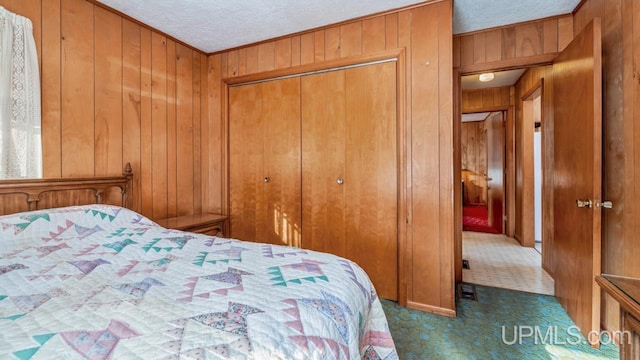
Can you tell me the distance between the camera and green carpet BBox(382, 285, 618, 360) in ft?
5.64

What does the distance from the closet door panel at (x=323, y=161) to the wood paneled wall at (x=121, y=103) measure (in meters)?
1.23

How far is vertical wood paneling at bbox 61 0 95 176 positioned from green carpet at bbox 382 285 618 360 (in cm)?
254

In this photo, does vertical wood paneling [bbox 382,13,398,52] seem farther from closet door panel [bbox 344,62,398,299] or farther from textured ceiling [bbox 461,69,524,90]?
textured ceiling [bbox 461,69,524,90]

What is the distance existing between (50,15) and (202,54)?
4.33ft

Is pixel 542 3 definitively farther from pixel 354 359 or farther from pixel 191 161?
pixel 191 161

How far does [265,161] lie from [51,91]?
Answer: 1.65 m

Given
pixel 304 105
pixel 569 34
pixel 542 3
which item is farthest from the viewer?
pixel 304 105

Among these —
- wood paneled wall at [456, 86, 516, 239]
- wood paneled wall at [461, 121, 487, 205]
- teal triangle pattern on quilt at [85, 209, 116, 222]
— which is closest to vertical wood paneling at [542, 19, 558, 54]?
wood paneled wall at [456, 86, 516, 239]

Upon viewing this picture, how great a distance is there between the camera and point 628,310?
0.77 metres

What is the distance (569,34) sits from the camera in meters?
2.41

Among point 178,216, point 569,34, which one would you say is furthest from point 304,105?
point 569,34

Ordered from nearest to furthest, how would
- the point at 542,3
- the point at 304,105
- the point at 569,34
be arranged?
the point at 542,3, the point at 569,34, the point at 304,105

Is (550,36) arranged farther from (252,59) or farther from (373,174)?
(252,59)

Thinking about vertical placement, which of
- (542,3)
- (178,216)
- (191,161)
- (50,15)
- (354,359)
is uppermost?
(542,3)
